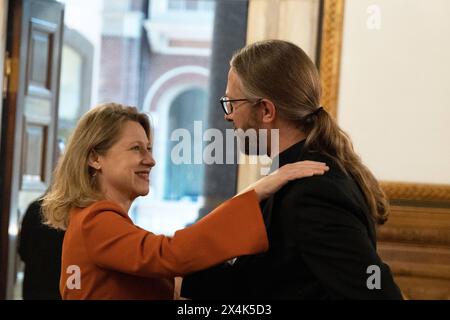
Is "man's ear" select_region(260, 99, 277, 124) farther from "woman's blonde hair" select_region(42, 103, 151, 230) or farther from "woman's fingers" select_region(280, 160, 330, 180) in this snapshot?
"woman's blonde hair" select_region(42, 103, 151, 230)

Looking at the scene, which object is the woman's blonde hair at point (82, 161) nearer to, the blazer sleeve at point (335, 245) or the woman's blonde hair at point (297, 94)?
the woman's blonde hair at point (297, 94)

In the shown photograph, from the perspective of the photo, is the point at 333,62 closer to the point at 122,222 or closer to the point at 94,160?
the point at 94,160

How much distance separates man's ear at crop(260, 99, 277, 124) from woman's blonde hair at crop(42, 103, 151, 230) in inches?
21.0

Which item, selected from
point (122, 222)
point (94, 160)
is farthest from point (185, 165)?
point (122, 222)

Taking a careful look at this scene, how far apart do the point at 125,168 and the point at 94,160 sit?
0.10 m

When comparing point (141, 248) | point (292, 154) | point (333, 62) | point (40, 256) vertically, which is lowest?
point (40, 256)

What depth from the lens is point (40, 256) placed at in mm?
3949

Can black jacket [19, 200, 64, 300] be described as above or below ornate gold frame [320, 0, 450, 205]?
below

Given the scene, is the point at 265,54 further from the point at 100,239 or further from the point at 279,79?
the point at 100,239

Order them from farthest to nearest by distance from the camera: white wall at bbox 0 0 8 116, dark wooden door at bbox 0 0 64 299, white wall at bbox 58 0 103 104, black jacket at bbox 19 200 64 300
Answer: white wall at bbox 58 0 103 104 → dark wooden door at bbox 0 0 64 299 → white wall at bbox 0 0 8 116 → black jacket at bbox 19 200 64 300

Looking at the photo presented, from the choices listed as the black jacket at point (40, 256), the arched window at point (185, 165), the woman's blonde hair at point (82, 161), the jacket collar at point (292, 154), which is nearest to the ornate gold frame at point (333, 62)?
the black jacket at point (40, 256)

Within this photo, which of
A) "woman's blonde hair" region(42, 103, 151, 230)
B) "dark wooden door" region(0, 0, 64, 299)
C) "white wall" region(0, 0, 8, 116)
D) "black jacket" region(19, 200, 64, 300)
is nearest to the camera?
"woman's blonde hair" region(42, 103, 151, 230)

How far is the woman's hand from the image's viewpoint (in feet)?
6.24

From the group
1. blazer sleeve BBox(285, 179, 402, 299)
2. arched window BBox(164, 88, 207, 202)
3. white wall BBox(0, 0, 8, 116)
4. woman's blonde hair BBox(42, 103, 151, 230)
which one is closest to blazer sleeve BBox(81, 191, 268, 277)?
blazer sleeve BBox(285, 179, 402, 299)
